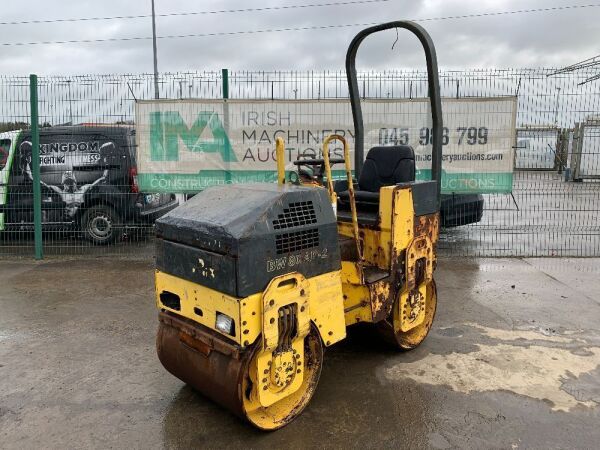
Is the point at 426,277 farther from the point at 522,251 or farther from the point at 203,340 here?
the point at 522,251

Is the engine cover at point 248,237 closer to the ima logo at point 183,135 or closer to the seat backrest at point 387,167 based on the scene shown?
the seat backrest at point 387,167

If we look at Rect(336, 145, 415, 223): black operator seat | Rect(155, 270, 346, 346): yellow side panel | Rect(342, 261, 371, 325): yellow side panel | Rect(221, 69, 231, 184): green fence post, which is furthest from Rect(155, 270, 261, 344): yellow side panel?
Rect(221, 69, 231, 184): green fence post

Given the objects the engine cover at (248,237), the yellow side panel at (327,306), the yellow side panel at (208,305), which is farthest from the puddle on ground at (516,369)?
the yellow side panel at (208,305)

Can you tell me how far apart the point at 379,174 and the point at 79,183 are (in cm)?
526

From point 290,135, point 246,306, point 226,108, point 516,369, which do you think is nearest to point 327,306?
point 246,306

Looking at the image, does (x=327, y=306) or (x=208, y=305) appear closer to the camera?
(x=208, y=305)

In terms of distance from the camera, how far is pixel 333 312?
3.24 m

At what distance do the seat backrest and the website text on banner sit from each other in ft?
9.07

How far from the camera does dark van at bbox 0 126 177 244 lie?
299 inches

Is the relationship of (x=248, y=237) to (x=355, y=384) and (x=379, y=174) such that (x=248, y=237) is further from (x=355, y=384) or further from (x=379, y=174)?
(x=379, y=174)

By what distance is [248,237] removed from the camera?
2.71 m

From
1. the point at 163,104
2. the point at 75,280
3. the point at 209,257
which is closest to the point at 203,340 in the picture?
the point at 209,257

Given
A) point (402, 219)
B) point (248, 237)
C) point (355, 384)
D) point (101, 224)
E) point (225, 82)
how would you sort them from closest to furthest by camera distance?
point (248, 237), point (355, 384), point (402, 219), point (225, 82), point (101, 224)

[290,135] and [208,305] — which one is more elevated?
[290,135]
